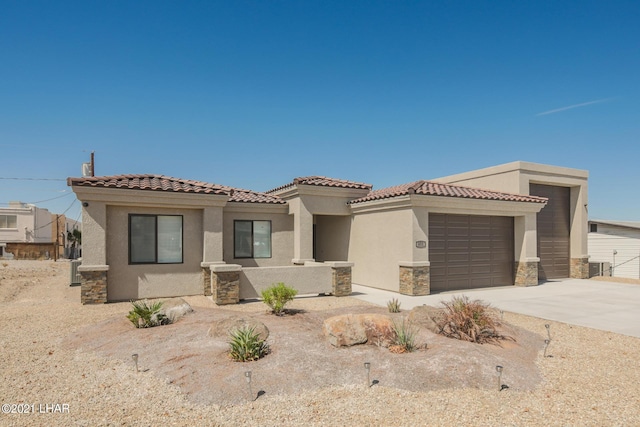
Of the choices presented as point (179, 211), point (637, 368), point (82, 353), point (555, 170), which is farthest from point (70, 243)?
point (637, 368)

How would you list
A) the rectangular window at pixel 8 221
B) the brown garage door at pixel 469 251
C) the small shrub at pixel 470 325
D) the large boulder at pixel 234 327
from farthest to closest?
1. the rectangular window at pixel 8 221
2. the brown garage door at pixel 469 251
3. the small shrub at pixel 470 325
4. the large boulder at pixel 234 327

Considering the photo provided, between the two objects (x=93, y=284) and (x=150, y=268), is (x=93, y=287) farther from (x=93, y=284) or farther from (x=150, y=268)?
(x=150, y=268)

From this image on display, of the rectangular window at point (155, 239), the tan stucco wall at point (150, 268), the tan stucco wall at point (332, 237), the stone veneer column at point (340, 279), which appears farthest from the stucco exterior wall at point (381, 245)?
the rectangular window at point (155, 239)

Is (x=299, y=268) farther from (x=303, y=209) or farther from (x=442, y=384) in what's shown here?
(x=442, y=384)

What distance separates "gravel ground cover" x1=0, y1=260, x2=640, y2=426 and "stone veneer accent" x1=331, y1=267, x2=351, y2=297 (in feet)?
24.3

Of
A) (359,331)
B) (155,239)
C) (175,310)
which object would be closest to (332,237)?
(155,239)

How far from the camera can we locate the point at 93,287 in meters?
12.6

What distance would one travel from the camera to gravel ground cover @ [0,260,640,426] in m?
5.04

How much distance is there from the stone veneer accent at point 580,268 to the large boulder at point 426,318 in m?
15.2

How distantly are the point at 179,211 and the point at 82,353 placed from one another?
7.04 m

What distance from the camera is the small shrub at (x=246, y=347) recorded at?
22.5 ft

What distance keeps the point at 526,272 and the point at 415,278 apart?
6.28m

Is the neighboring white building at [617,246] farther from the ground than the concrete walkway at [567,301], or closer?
farther from the ground

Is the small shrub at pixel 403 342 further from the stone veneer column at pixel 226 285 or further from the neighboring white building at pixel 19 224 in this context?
the neighboring white building at pixel 19 224
